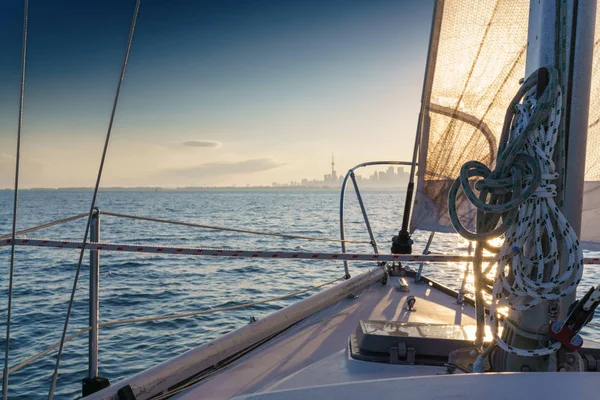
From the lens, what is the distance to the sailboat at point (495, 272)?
6.88 feet

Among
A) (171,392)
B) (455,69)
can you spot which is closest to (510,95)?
(455,69)

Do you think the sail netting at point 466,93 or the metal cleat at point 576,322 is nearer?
the metal cleat at point 576,322

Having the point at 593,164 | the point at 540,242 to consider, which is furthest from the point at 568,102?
the point at 593,164

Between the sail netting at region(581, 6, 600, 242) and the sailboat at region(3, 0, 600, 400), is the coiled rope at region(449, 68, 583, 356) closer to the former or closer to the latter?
the sailboat at region(3, 0, 600, 400)

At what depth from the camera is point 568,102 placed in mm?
2303

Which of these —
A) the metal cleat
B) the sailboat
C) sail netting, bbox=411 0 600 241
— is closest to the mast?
the sailboat

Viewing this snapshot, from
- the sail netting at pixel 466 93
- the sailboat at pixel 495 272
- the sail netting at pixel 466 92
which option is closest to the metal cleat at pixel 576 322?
the sailboat at pixel 495 272

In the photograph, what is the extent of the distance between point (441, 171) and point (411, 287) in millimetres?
1928

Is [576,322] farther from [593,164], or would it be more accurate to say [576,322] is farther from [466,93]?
[466,93]

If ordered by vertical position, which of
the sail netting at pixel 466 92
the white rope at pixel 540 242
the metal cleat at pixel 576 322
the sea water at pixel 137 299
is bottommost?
the sea water at pixel 137 299

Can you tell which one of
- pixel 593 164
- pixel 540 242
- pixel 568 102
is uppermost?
pixel 568 102

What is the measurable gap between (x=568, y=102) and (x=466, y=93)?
2.42m

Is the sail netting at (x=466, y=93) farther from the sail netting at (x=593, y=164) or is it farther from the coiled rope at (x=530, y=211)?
the coiled rope at (x=530, y=211)

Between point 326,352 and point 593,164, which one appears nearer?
point 593,164
